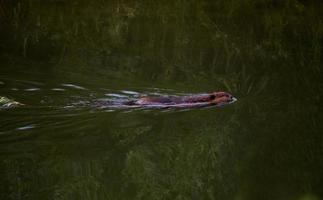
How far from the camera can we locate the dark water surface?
6895 mm

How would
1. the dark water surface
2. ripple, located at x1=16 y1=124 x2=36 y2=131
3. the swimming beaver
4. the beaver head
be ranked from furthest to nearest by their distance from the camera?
the beaver head → the swimming beaver → ripple, located at x1=16 y1=124 x2=36 y2=131 → the dark water surface

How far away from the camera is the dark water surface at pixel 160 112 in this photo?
22.6 feet

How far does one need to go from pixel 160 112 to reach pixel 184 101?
1.41ft

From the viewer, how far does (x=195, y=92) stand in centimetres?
985

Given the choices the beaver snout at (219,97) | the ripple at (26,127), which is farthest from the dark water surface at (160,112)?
the beaver snout at (219,97)

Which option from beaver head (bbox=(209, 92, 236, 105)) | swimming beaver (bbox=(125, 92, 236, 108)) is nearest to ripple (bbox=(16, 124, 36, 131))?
swimming beaver (bbox=(125, 92, 236, 108))

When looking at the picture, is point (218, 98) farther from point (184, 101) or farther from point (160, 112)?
point (160, 112)

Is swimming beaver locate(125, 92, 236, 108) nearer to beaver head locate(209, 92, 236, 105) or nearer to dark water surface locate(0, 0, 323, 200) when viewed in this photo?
beaver head locate(209, 92, 236, 105)

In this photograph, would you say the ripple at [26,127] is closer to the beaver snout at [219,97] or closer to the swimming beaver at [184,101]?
the swimming beaver at [184,101]

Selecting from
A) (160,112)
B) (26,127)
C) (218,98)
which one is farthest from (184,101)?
(26,127)

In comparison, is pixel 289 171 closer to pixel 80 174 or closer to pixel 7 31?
pixel 80 174

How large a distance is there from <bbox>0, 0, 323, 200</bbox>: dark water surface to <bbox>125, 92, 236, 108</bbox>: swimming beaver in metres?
0.16

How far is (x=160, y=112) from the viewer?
8.76 meters

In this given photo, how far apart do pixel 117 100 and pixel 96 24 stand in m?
6.60
